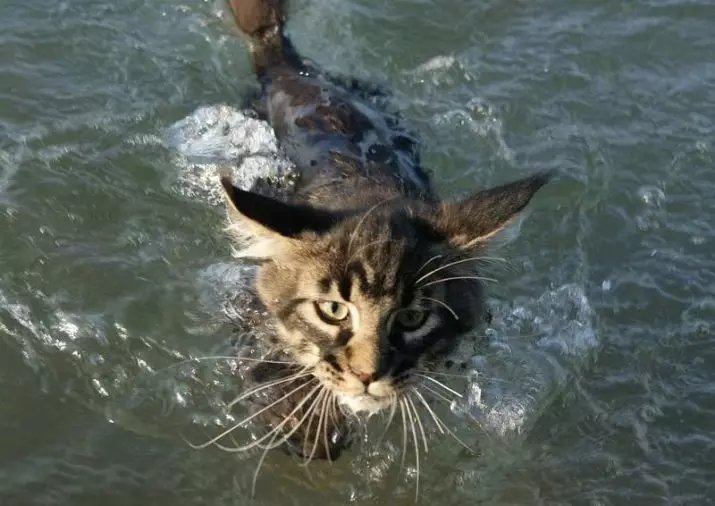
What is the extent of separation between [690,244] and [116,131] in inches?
143

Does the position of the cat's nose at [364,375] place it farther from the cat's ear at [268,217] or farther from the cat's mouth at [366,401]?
the cat's ear at [268,217]

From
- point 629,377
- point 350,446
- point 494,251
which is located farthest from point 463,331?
point 629,377

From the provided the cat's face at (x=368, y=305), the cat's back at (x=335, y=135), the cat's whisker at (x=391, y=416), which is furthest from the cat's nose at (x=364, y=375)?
the cat's back at (x=335, y=135)

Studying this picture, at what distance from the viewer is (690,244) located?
5.97 metres

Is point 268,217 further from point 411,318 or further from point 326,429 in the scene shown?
point 326,429

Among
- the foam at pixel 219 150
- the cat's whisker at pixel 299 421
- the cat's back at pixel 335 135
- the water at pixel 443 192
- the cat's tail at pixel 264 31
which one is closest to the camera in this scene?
the cat's whisker at pixel 299 421

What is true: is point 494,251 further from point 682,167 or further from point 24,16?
point 24,16

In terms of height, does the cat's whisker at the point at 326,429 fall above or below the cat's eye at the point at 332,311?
below

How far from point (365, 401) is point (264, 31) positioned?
311 centimetres

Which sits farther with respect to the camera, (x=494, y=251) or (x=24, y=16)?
(x=24, y=16)

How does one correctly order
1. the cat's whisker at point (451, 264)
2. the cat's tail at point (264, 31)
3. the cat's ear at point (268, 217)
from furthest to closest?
the cat's tail at point (264, 31) < the cat's whisker at point (451, 264) < the cat's ear at point (268, 217)

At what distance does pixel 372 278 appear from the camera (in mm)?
3750

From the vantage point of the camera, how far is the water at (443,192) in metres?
A: 4.54

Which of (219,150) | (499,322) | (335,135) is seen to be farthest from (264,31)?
(499,322)
